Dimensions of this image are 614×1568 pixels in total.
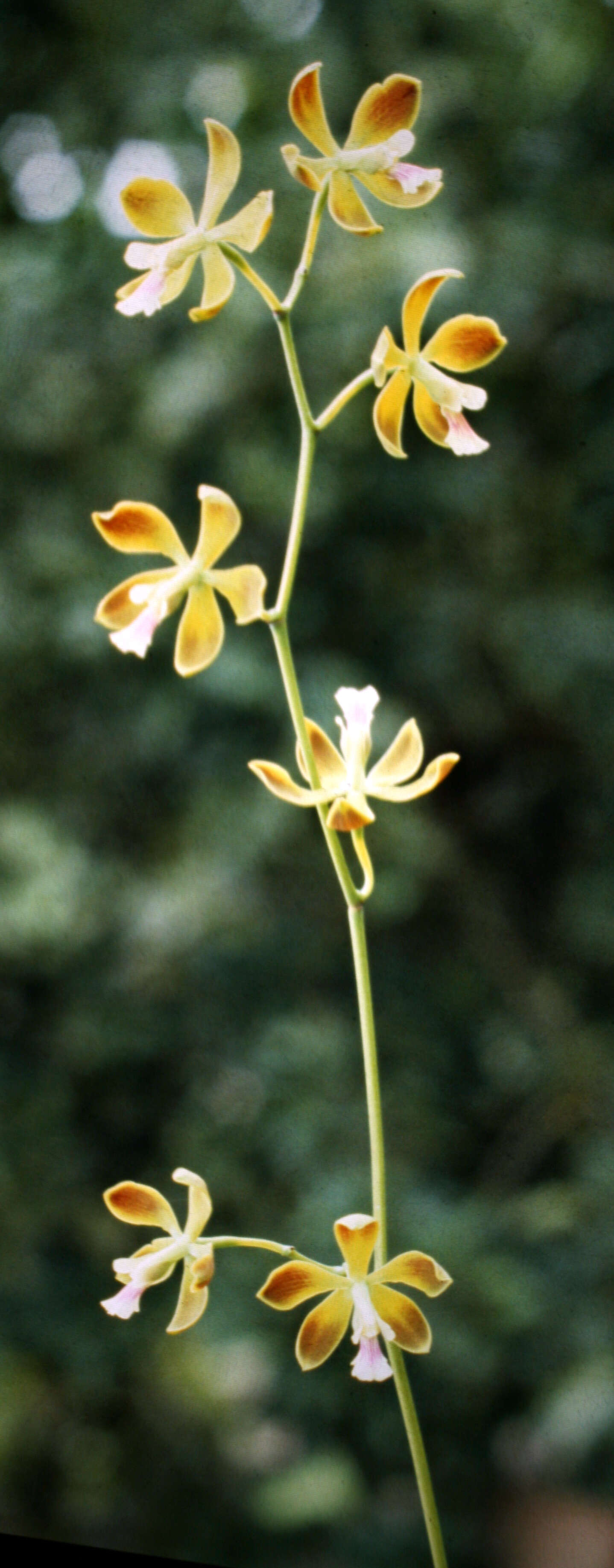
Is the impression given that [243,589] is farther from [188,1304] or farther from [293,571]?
[188,1304]

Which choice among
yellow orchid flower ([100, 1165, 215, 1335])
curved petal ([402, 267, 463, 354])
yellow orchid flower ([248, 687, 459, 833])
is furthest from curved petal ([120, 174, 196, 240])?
yellow orchid flower ([100, 1165, 215, 1335])

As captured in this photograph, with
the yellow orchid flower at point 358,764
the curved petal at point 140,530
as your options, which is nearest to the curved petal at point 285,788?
the yellow orchid flower at point 358,764

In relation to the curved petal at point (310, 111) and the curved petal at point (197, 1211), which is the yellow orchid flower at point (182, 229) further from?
the curved petal at point (197, 1211)

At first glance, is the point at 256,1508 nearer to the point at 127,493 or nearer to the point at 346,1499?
the point at 346,1499

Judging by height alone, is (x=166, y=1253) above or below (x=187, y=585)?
below

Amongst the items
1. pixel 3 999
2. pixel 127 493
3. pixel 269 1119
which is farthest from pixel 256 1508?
pixel 127 493

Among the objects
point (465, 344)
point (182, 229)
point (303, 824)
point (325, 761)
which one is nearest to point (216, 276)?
point (182, 229)
